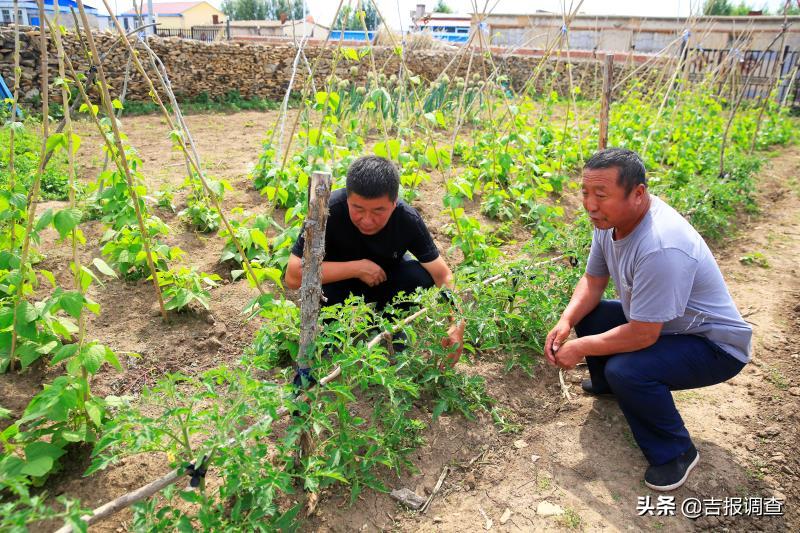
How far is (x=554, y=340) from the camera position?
2.52 meters

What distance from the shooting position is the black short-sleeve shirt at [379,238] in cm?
274

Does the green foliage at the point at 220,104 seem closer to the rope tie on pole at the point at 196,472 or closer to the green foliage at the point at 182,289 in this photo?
the green foliage at the point at 182,289

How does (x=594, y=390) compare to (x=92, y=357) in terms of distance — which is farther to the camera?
(x=594, y=390)

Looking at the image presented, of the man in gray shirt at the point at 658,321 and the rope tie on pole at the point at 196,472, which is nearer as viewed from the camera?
the rope tie on pole at the point at 196,472

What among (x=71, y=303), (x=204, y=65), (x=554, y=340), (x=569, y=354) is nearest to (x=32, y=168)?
(x=71, y=303)

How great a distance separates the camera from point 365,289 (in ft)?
9.75

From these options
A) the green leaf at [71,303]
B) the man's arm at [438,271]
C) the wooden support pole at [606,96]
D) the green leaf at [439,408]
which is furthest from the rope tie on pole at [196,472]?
the wooden support pole at [606,96]

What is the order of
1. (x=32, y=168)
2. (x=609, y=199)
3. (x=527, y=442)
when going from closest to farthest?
(x=609, y=199) → (x=527, y=442) → (x=32, y=168)

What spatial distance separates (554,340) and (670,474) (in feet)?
2.19

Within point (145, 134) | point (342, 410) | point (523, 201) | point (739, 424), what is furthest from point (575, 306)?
point (145, 134)

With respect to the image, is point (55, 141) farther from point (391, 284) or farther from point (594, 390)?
point (594, 390)

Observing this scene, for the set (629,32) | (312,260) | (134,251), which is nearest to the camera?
(312,260)

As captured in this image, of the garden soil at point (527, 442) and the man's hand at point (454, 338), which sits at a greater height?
the man's hand at point (454, 338)

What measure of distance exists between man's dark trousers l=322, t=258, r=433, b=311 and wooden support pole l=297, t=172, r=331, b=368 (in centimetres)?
87
